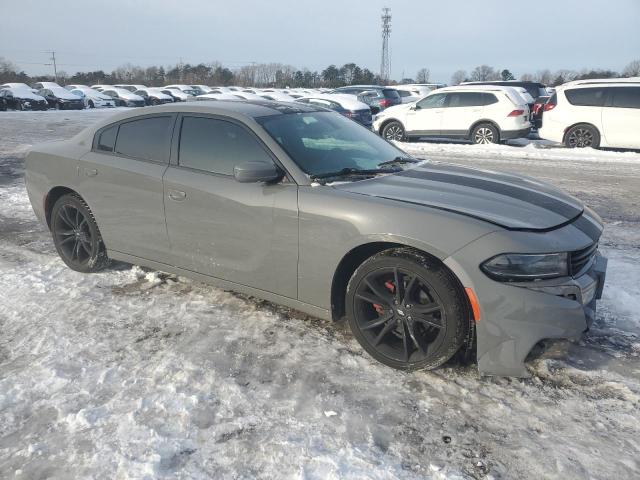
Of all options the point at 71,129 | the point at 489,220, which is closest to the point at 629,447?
the point at 489,220

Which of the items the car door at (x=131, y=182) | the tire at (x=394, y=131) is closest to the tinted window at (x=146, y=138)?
the car door at (x=131, y=182)

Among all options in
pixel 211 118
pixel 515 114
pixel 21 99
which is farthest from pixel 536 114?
pixel 21 99

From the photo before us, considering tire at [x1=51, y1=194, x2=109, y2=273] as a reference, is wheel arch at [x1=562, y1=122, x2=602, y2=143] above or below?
above

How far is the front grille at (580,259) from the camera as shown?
295 cm

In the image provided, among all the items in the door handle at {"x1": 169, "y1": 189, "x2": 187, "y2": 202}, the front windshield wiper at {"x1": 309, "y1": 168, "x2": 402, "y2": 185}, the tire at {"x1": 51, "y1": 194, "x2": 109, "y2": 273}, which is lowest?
the tire at {"x1": 51, "y1": 194, "x2": 109, "y2": 273}

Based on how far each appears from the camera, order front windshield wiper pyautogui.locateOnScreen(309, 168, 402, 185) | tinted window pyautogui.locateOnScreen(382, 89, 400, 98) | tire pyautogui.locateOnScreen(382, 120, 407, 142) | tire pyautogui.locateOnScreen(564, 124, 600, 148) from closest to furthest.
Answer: front windshield wiper pyautogui.locateOnScreen(309, 168, 402, 185), tire pyautogui.locateOnScreen(564, 124, 600, 148), tire pyautogui.locateOnScreen(382, 120, 407, 142), tinted window pyautogui.locateOnScreen(382, 89, 400, 98)

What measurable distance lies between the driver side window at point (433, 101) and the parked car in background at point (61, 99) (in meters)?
26.2

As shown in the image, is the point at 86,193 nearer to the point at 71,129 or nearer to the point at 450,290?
the point at 450,290

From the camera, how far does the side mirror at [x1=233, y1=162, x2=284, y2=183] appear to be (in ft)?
11.2

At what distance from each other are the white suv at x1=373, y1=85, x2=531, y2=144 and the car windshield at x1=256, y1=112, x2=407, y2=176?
37.5 ft

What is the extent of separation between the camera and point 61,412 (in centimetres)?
280

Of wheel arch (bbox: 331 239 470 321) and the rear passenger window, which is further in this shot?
the rear passenger window

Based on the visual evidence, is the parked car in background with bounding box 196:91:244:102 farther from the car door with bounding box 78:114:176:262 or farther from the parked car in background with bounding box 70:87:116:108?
the parked car in background with bounding box 70:87:116:108

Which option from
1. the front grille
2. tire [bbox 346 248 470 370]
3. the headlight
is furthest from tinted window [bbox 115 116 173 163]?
the front grille
